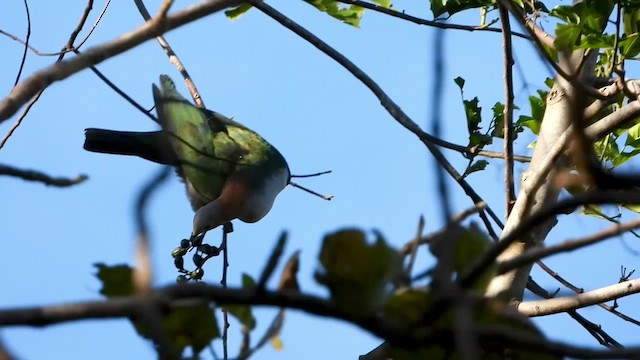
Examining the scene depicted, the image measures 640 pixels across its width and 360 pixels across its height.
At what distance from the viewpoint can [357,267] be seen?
705 millimetres

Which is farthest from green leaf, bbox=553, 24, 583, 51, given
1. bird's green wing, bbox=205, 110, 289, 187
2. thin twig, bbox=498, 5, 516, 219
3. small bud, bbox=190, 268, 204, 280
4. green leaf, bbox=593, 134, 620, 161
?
bird's green wing, bbox=205, 110, 289, 187

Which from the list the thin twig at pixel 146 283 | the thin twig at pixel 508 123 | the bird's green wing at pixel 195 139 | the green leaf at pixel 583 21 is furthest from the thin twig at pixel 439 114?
the bird's green wing at pixel 195 139

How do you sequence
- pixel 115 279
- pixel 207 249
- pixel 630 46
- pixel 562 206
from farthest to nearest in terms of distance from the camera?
pixel 207 249 < pixel 630 46 < pixel 115 279 < pixel 562 206

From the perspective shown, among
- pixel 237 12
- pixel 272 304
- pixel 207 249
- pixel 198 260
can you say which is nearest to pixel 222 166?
pixel 207 249

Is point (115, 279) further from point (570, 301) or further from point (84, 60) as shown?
point (570, 301)

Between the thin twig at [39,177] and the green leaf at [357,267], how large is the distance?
1.48ft

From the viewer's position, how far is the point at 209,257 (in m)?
3.96

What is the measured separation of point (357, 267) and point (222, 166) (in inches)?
182

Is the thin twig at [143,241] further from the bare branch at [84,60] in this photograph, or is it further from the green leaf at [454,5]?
the green leaf at [454,5]

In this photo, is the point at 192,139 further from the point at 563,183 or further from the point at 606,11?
the point at 563,183

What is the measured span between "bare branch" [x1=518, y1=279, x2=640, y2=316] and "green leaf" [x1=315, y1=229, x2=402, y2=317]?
1800 mm

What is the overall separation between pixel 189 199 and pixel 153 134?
523 millimetres

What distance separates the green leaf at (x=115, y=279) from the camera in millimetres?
821

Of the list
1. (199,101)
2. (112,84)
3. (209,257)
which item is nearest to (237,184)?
(199,101)
